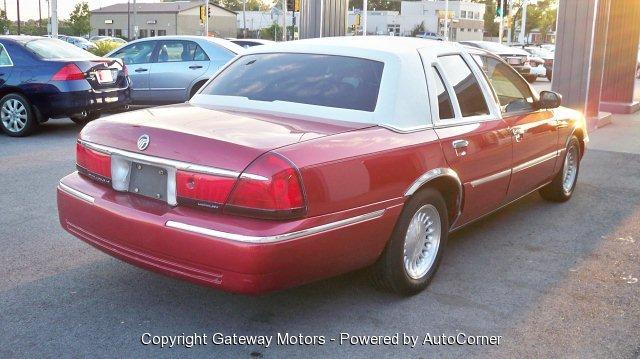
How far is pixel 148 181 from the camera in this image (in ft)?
11.8

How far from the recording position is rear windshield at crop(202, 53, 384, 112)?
13.7 ft

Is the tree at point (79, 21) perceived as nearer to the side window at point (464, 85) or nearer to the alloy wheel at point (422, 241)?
the side window at point (464, 85)

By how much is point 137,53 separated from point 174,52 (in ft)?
2.63

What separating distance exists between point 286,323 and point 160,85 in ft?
31.8

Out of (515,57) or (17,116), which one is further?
(515,57)

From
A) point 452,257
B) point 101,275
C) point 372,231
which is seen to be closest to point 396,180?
point 372,231

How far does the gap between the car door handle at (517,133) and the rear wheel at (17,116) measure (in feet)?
23.9

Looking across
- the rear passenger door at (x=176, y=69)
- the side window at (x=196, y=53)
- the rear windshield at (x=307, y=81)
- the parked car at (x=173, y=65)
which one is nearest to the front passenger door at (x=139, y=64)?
the parked car at (x=173, y=65)

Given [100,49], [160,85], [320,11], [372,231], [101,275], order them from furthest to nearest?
[100,49] → [320,11] → [160,85] → [101,275] → [372,231]

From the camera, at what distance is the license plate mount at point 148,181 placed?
3.53 meters

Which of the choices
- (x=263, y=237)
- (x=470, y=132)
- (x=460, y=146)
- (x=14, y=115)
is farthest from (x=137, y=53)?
(x=263, y=237)

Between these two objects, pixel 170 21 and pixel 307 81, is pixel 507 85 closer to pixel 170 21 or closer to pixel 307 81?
pixel 307 81

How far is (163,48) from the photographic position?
12.9 meters

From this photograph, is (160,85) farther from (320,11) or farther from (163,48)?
(320,11)
